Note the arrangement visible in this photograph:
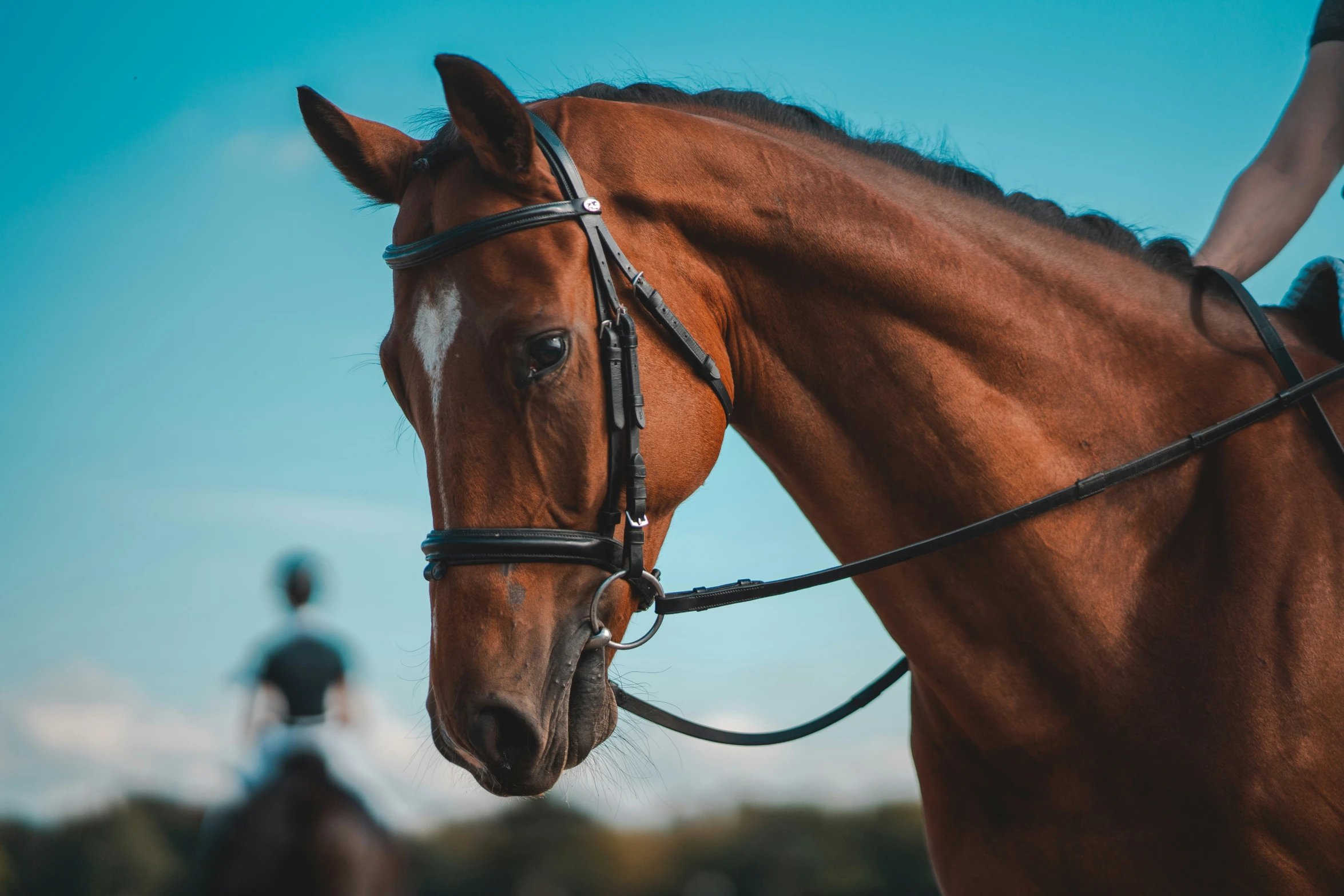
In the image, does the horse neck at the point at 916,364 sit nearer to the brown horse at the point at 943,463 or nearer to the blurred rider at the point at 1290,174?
the brown horse at the point at 943,463

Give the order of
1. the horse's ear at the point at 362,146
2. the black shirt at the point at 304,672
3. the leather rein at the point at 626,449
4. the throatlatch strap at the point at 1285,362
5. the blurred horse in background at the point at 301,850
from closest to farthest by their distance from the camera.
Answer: the leather rein at the point at 626,449, the throatlatch strap at the point at 1285,362, the horse's ear at the point at 362,146, the blurred horse in background at the point at 301,850, the black shirt at the point at 304,672

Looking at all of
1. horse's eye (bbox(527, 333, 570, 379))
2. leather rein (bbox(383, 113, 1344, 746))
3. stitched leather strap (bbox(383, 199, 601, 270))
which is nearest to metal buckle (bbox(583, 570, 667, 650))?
leather rein (bbox(383, 113, 1344, 746))

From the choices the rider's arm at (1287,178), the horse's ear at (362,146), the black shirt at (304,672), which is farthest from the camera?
the black shirt at (304,672)

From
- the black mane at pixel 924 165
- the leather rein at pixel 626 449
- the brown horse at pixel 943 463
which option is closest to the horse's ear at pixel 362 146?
the brown horse at pixel 943 463

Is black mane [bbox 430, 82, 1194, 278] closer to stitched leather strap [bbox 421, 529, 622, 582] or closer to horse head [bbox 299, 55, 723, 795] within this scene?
horse head [bbox 299, 55, 723, 795]

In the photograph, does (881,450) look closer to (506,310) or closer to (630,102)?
Result: (506,310)

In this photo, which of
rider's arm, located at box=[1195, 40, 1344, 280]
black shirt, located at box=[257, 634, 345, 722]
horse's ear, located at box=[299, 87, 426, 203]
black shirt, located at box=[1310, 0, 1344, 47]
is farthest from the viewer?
black shirt, located at box=[257, 634, 345, 722]

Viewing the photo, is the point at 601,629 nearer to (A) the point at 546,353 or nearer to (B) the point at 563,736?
(B) the point at 563,736

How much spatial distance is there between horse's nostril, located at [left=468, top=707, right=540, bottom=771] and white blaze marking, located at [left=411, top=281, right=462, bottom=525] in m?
0.45

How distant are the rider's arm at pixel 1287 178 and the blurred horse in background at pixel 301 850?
511 cm

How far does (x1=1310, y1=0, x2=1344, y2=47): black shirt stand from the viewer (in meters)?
3.00

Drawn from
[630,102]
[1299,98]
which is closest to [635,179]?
[630,102]

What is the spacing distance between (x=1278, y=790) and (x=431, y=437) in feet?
6.66

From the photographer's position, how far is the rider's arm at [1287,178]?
9.47 feet
